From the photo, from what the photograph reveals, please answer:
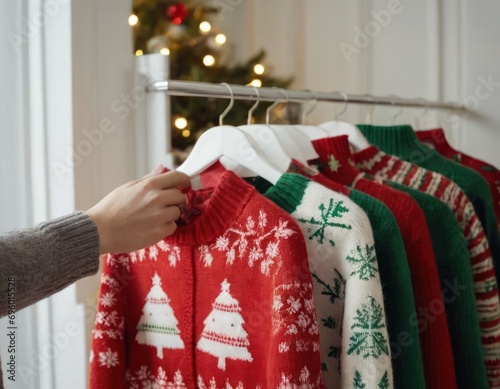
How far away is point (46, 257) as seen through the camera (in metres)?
0.74

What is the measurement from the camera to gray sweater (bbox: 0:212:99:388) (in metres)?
0.70

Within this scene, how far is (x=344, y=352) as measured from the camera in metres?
0.88

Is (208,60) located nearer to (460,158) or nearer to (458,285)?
(460,158)

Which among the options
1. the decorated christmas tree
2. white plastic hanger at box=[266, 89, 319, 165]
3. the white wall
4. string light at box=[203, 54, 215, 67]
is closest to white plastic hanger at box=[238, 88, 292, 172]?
white plastic hanger at box=[266, 89, 319, 165]

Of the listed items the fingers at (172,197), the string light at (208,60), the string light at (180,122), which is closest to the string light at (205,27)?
the string light at (208,60)

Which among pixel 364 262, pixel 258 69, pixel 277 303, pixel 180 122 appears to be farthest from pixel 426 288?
pixel 258 69

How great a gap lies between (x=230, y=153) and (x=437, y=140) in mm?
624

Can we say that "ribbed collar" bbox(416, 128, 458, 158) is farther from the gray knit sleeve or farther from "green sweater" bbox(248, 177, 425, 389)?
the gray knit sleeve

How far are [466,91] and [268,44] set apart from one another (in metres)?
0.91

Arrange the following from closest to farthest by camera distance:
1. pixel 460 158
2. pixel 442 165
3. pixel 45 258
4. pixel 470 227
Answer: pixel 45 258
pixel 470 227
pixel 442 165
pixel 460 158

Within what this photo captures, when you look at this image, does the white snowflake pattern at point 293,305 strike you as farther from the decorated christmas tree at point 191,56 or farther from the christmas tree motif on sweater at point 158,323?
the decorated christmas tree at point 191,56

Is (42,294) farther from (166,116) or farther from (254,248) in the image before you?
(166,116)

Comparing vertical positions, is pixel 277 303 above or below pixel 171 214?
below

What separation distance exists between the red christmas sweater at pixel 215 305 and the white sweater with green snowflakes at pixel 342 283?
6 centimetres
